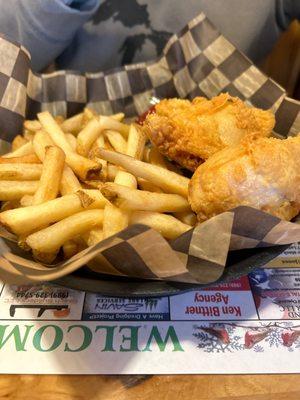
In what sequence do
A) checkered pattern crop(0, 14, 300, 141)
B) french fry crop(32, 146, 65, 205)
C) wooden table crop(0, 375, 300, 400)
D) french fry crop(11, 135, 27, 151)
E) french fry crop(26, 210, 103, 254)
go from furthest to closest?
1. checkered pattern crop(0, 14, 300, 141)
2. french fry crop(11, 135, 27, 151)
3. french fry crop(32, 146, 65, 205)
4. french fry crop(26, 210, 103, 254)
5. wooden table crop(0, 375, 300, 400)

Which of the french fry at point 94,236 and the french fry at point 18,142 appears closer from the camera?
the french fry at point 94,236

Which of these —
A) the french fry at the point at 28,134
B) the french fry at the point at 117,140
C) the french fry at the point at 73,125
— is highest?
the french fry at the point at 117,140

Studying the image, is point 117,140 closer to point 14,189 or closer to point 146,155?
point 146,155

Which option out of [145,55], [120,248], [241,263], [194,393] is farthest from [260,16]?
[194,393]

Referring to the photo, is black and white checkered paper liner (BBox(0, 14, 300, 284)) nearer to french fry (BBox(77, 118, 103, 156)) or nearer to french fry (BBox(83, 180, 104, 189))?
french fry (BBox(83, 180, 104, 189))

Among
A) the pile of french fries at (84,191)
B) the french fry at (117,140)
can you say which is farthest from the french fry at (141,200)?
the french fry at (117,140)

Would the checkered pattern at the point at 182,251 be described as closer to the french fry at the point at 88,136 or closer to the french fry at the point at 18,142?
the french fry at the point at 88,136

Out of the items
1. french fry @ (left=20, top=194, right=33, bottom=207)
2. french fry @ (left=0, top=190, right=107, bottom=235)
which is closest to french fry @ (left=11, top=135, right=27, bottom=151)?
french fry @ (left=20, top=194, right=33, bottom=207)
